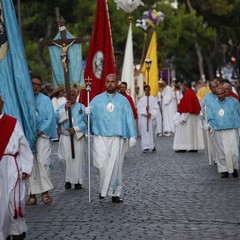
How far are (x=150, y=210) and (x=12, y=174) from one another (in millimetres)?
3417

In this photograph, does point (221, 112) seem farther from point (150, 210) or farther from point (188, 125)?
point (188, 125)

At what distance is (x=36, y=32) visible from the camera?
5691 cm

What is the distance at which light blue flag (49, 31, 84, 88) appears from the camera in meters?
17.1

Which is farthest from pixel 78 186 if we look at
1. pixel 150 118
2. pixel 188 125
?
pixel 150 118

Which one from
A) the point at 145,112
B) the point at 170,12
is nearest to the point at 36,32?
the point at 170,12

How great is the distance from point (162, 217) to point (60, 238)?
6.40ft

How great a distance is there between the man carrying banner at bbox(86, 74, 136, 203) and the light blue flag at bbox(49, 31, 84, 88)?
1656mm

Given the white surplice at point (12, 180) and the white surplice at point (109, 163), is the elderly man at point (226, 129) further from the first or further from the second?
the white surplice at point (12, 180)

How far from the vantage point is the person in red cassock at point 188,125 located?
26.6m

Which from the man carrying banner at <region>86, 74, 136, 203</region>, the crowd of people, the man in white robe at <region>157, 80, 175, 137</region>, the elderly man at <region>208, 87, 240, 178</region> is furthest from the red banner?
the man in white robe at <region>157, 80, 175, 137</region>

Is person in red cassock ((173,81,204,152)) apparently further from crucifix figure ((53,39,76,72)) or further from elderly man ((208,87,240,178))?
crucifix figure ((53,39,76,72))

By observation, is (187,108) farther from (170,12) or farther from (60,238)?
(170,12)

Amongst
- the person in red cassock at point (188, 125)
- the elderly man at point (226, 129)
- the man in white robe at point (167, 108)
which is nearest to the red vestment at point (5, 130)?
the elderly man at point (226, 129)

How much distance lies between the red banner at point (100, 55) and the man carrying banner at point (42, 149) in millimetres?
5027
